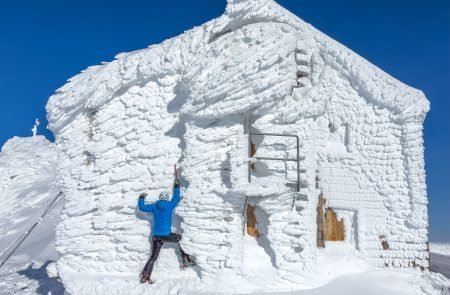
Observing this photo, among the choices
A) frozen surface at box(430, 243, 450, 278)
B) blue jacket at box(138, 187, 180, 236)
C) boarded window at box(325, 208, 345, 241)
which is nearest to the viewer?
blue jacket at box(138, 187, 180, 236)

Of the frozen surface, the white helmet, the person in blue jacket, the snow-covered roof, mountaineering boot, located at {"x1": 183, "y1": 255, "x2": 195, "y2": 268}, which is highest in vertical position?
the snow-covered roof

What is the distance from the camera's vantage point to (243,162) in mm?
6227

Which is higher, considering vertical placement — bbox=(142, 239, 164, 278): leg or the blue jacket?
the blue jacket

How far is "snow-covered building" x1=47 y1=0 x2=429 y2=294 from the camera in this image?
620cm

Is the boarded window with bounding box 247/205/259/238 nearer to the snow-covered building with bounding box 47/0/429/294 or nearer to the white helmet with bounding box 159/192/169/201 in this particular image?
the snow-covered building with bounding box 47/0/429/294

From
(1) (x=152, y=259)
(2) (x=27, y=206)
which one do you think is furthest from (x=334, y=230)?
(2) (x=27, y=206)

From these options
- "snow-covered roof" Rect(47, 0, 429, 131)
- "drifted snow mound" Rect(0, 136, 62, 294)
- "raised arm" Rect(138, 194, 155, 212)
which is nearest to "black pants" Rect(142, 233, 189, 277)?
"raised arm" Rect(138, 194, 155, 212)

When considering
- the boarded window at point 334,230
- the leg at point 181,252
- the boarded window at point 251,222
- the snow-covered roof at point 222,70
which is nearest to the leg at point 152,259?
the leg at point 181,252

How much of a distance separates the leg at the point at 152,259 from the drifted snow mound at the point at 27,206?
4.16 meters

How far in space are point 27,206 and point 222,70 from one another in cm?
1784

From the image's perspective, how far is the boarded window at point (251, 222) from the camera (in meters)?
6.68

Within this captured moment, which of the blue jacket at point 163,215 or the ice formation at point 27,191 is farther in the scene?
the ice formation at point 27,191

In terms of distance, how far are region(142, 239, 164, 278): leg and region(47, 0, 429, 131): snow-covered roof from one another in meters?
2.18

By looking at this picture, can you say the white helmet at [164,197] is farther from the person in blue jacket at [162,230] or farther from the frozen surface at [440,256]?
the frozen surface at [440,256]
